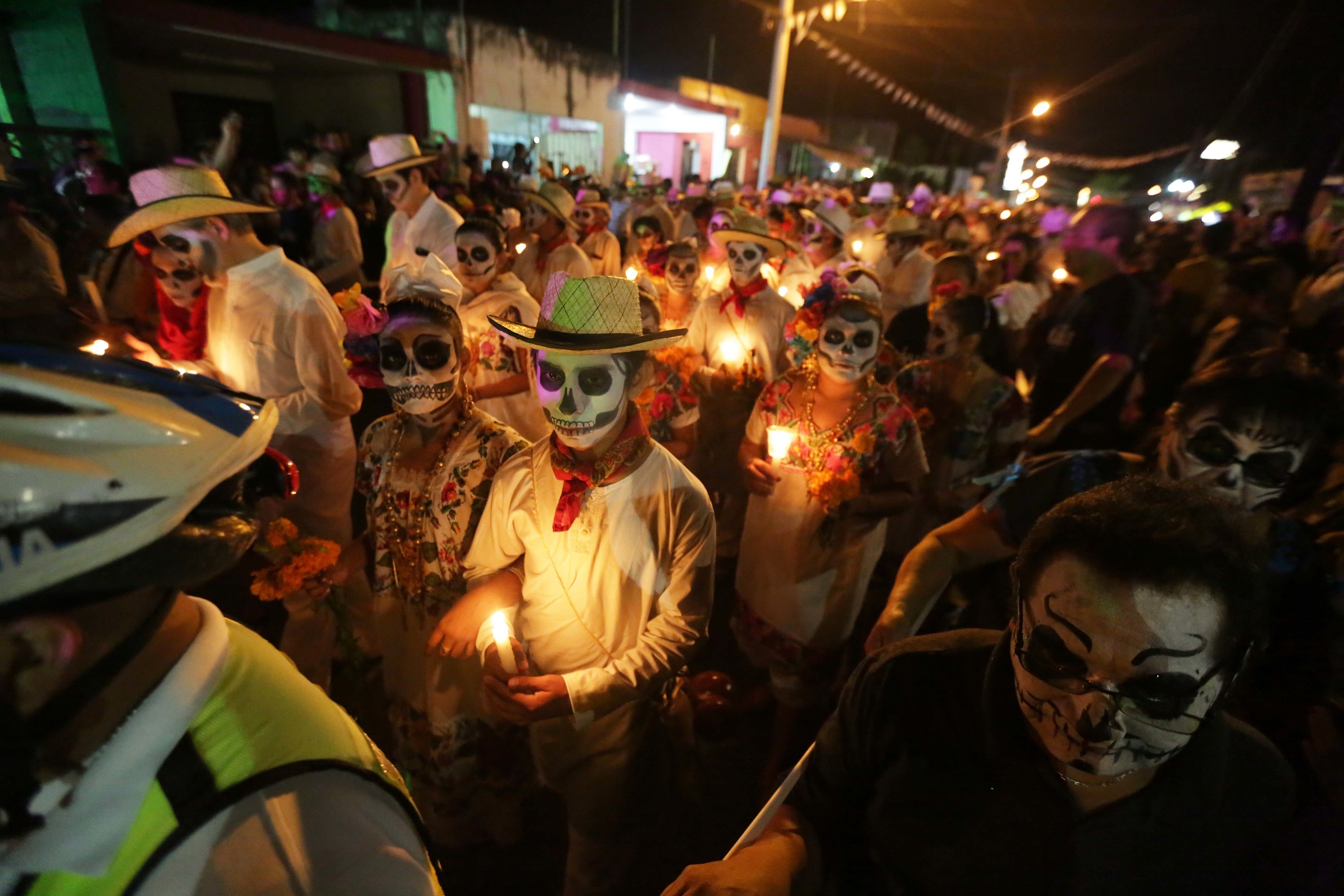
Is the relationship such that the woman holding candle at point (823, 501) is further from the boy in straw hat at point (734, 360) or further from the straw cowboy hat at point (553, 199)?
the straw cowboy hat at point (553, 199)

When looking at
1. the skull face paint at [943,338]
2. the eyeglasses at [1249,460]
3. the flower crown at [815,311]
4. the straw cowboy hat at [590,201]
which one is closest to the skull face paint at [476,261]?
the flower crown at [815,311]

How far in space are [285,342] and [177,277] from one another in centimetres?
75

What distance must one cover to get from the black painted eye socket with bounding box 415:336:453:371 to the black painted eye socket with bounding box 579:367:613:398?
0.74 meters

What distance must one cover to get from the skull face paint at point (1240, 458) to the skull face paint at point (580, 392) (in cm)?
180

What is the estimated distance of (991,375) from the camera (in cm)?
389

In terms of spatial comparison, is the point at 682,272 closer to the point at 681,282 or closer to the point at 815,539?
the point at 681,282

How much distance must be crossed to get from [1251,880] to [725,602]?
364 centimetres

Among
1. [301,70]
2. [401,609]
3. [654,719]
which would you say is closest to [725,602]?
[654,719]

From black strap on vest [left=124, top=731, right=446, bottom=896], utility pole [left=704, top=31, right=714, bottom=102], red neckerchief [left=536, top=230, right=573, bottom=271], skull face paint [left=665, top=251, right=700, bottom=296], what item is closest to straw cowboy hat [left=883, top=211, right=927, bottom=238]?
skull face paint [left=665, top=251, right=700, bottom=296]

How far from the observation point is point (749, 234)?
527 cm

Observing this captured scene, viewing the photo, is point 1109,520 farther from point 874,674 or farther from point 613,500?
point 613,500

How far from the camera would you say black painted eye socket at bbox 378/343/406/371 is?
2.55 m

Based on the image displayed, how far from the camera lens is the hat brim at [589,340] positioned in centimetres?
209

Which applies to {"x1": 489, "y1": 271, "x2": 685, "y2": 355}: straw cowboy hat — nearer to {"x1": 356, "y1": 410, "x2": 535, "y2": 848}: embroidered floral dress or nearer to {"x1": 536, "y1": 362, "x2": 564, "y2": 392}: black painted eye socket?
{"x1": 536, "y1": 362, "x2": 564, "y2": 392}: black painted eye socket
